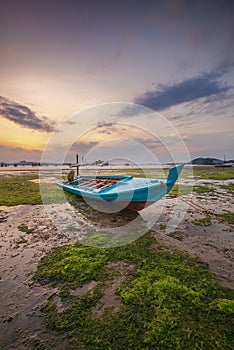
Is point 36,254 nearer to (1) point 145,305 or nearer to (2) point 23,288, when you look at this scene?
(2) point 23,288

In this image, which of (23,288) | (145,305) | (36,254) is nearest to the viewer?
(145,305)

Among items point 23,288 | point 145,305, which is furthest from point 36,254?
point 145,305

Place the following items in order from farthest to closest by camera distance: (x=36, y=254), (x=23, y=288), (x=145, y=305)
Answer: (x=36, y=254), (x=23, y=288), (x=145, y=305)

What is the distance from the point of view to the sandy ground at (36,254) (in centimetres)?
266

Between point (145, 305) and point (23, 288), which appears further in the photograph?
point (23, 288)

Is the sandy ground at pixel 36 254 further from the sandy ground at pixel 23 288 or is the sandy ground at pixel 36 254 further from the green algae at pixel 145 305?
the green algae at pixel 145 305

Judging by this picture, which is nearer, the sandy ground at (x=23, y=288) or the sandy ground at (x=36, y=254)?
the sandy ground at (x=23, y=288)

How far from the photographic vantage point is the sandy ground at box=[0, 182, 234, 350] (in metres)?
2.66

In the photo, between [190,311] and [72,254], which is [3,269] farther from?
[190,311]

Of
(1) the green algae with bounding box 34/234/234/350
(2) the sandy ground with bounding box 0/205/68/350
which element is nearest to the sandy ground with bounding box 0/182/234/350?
(2) the sandy ground with bounding box 0/205/68/350

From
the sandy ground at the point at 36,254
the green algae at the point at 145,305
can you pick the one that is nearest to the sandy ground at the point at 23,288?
the sandy ground at the point at 36,254

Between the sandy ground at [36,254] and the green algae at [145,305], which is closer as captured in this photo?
the green algae at [145,305]

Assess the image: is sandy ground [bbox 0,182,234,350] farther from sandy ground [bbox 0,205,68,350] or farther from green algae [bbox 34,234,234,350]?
green algae [bbox 34,234,234,350]

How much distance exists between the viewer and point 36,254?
4863mm
